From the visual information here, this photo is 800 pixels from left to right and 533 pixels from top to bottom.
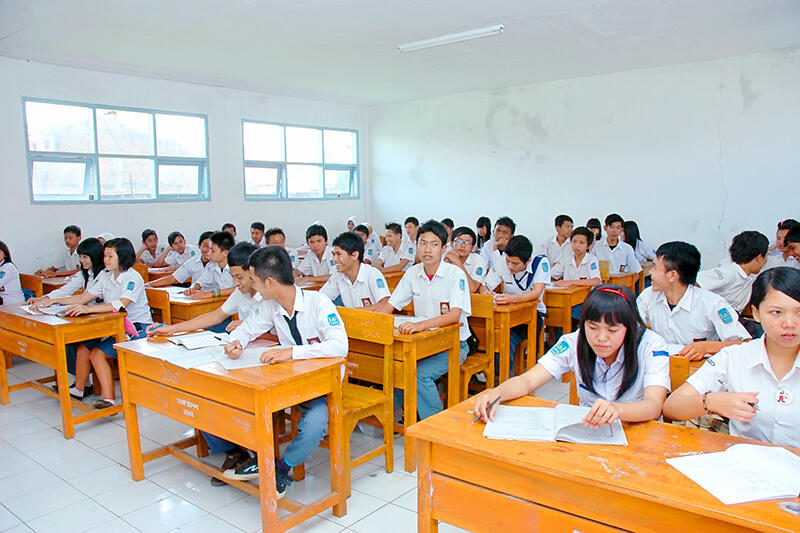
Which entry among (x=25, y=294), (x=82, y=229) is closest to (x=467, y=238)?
(x=25, y=294)

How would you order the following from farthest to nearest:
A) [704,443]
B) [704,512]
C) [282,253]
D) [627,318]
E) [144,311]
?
1. [144,311]
2. [282,253]
3. [627,318]
4. [704,443]
5. [704,512]

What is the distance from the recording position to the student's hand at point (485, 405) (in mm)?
1558

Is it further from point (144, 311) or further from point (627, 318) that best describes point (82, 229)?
point (627, 318)

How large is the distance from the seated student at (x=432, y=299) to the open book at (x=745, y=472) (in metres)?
1.65

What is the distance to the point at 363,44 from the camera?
5461mm

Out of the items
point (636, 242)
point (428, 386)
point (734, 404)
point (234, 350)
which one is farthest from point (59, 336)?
point (636, 242)

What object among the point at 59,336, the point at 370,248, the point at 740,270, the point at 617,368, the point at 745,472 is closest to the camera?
the point at 745,472

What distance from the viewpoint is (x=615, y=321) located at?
1.63 m

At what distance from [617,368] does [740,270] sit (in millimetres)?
2131

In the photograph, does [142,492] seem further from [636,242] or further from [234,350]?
[636,242]

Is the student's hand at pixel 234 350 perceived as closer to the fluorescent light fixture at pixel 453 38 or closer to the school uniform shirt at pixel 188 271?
the school uniform shirt at pixel 188 271

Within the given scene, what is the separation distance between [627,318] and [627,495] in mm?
583

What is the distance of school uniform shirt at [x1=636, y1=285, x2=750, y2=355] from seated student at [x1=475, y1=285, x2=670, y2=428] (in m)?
0.70

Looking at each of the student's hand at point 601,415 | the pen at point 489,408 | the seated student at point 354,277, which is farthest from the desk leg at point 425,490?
the seated student at point 354,277
